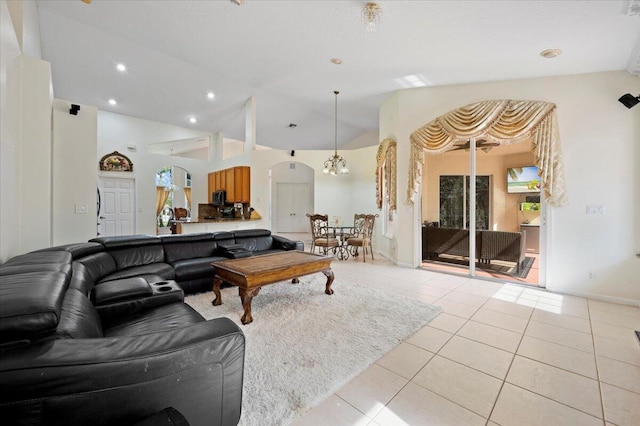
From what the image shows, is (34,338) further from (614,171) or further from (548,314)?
(614,171)

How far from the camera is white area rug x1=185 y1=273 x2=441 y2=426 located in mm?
1698

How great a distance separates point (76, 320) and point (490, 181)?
6.18 meters

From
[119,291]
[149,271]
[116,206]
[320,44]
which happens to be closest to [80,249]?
[149,271]

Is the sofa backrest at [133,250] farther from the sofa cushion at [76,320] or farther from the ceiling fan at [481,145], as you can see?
the ceiling fan at [481,145]

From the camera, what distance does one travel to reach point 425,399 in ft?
5.60

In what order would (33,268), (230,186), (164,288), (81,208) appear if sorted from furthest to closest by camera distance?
(230,186) → (81,208) → (164,288) → (33,268)

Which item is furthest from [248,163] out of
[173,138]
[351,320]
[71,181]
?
[351,320]

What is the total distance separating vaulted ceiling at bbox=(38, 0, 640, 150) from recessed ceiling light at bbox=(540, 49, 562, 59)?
8 centimetres

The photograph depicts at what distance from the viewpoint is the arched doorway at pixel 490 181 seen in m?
3.89

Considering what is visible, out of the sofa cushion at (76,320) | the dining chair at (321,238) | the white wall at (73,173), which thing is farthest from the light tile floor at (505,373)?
the white wall at (73,173)

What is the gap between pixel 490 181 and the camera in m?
5.35

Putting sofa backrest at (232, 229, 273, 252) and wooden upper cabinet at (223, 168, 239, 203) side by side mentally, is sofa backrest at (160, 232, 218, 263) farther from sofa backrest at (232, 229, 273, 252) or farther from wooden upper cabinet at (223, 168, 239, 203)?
wooden upper cabinet at (223, 168, 239, 203)

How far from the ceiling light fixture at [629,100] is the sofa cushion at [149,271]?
19.8 feet

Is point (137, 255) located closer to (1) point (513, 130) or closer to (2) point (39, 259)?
(2) point (39, 259)
